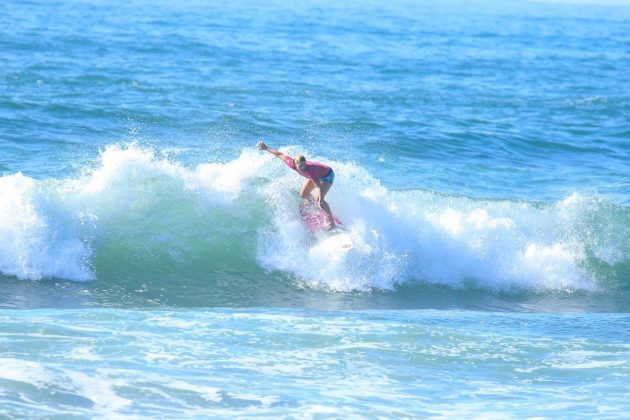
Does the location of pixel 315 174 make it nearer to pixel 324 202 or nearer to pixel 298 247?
pixel 324 202

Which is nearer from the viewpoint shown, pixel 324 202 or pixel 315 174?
pixel 315 174

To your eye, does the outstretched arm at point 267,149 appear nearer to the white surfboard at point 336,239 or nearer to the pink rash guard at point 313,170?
the pink rash guard at point 313,170

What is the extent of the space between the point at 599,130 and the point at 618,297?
11.3 m

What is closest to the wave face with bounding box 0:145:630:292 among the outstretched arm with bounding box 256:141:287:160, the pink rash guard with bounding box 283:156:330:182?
the pink rash guard with bounding box 283:156:330:182

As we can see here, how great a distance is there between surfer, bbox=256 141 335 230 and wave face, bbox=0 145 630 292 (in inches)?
17.6

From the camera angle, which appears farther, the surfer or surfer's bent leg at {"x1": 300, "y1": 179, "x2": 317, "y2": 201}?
surfer's bent leg at {"x1": 300, "y1": 179, "x2": 317, "y2": 201}

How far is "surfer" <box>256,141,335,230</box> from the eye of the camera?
13.6 metres

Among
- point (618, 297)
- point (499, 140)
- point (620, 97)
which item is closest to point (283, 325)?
point (618, 297)

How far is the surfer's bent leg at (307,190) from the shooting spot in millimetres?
14221

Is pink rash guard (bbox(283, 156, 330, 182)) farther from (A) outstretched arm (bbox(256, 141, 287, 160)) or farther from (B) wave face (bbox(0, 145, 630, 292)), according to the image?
(B) wave face (bbox(0, 145, 630, 292))

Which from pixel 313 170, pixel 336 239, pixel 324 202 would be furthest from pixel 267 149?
pixel 336 239

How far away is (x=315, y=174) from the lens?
13.8m

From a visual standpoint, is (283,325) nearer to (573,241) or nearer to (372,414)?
(372,414)

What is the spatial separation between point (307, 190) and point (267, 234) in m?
0.88
